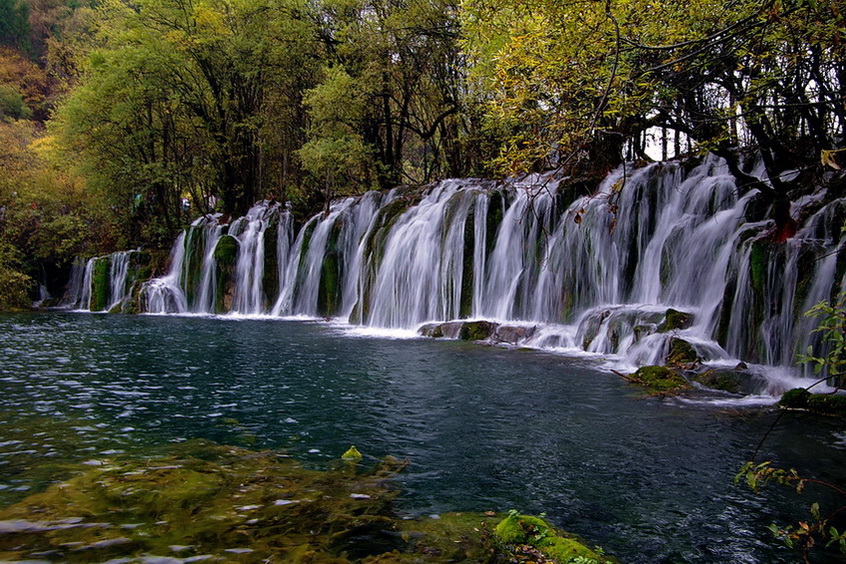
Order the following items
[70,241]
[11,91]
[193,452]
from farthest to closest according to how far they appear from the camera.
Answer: [11,91] → [70,241] → [193,452]

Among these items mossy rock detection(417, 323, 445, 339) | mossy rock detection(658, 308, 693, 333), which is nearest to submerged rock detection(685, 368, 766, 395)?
mossy rock detection(658, 308, 693, 333)

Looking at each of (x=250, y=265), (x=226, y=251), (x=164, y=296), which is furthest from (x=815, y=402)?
(x=164, y=296)

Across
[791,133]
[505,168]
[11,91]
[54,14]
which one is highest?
[54,14]

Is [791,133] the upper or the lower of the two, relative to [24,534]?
upper

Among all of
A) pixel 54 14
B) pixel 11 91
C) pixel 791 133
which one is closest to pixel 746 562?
pixel 791 133

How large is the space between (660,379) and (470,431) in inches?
163

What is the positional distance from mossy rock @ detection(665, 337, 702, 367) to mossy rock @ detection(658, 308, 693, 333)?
880 mm

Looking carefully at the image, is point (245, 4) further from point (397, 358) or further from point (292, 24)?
point (397, 358)

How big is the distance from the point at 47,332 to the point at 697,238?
19304mm

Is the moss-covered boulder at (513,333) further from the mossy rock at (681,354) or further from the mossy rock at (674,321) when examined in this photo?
the mossy rock at (681,354)

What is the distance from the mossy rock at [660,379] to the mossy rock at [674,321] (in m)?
1.84

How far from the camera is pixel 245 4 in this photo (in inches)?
1179

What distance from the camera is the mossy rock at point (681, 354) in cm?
1091

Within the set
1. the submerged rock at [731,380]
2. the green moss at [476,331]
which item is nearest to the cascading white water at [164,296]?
the green moss at [476,331]
